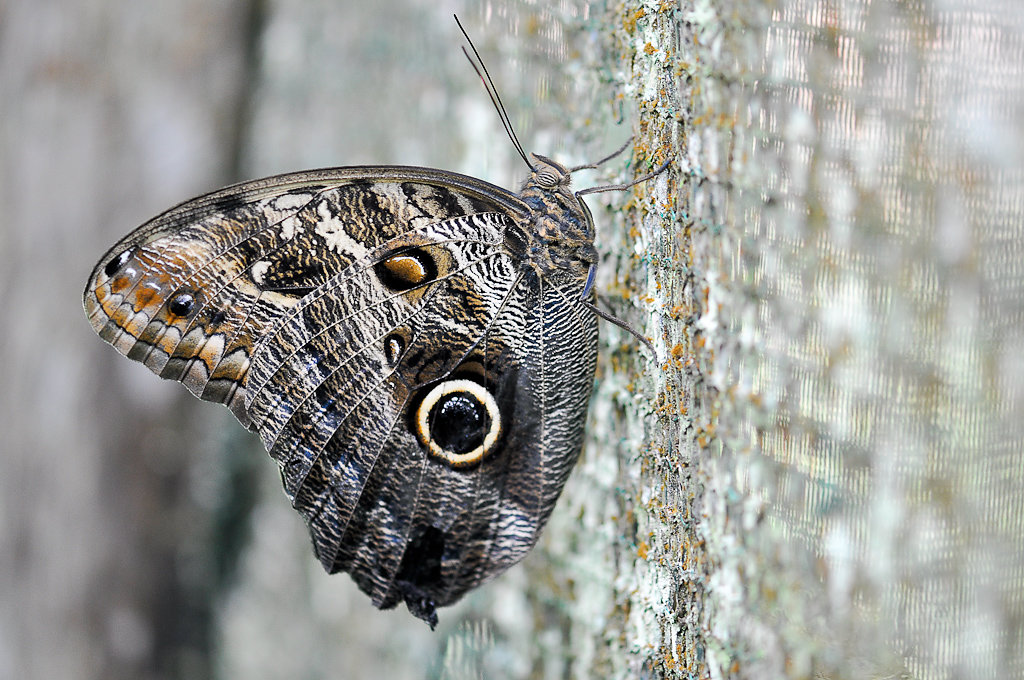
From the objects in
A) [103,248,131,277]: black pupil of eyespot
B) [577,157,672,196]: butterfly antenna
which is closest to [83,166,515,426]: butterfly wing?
[103,248,131,277]: black pupil of eyespot

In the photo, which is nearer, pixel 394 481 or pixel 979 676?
pixel 979 676

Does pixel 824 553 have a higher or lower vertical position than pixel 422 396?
lower

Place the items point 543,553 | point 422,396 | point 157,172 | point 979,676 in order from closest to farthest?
1. point 979,676
2. point 422,396
3. point 543,553
4. point 157,172

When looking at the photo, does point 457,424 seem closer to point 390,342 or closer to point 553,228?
point 390,342

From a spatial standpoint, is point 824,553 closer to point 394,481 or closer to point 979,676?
point 979,676

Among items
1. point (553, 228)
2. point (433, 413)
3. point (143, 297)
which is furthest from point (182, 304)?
point (553, 228)

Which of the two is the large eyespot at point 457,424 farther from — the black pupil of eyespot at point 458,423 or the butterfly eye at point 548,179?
the butterfly eye at point 548,179

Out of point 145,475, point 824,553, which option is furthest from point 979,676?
point 145,475
